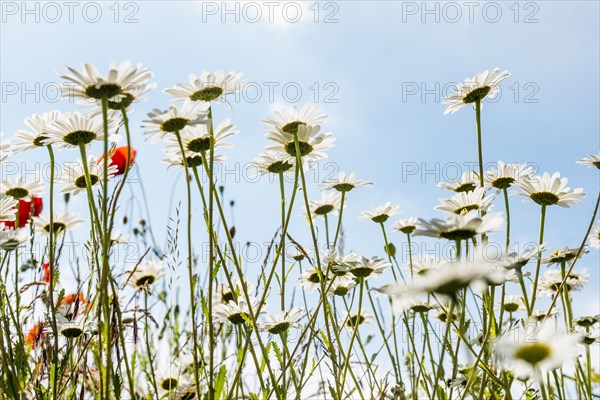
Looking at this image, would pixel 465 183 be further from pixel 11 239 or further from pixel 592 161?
pixel 11 239

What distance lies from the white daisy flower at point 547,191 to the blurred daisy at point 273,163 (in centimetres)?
62

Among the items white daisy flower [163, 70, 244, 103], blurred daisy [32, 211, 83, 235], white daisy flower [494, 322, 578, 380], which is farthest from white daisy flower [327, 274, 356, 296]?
white daisy flower [494, 322, 578, 380]

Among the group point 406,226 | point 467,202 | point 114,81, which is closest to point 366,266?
point 467,202

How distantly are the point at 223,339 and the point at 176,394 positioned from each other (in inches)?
12.8

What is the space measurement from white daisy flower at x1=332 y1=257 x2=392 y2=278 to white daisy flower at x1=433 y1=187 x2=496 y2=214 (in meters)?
0.25

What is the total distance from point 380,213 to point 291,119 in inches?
26.4

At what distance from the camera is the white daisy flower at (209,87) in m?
1.44

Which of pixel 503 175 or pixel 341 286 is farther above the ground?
pixel 503 175

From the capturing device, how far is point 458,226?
0.99m

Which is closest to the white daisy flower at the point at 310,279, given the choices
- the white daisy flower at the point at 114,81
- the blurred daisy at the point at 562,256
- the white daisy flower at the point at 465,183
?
the white daisy flower at the point at 465,183

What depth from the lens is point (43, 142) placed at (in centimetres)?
144

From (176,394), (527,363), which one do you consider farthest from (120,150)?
(527,363)

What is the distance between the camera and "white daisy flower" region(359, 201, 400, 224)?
2.15 m

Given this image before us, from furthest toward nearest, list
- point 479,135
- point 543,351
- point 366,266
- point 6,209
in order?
point 366,266 → point 479,135 → point 6,209 → point 543,351
